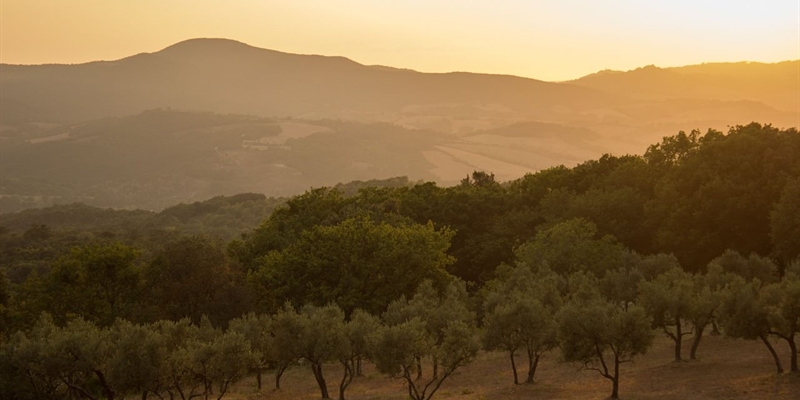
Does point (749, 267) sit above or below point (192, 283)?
above

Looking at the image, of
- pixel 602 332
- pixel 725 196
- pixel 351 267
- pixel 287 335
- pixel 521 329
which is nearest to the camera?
pixel 602 332

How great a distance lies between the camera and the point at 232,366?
1485 inches

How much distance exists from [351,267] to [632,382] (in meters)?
29.3

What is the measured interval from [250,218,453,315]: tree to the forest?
174 millimetres

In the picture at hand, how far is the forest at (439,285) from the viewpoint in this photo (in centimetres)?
3806

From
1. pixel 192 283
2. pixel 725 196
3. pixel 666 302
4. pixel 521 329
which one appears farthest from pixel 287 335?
pixel 725 196

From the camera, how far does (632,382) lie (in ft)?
134

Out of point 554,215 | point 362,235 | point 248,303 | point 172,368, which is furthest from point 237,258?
point 172,368

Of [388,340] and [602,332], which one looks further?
[388,340]

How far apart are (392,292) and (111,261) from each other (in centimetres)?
2365

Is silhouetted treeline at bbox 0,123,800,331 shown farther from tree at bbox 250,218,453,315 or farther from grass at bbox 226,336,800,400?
grass at bbox 226,336,800,400

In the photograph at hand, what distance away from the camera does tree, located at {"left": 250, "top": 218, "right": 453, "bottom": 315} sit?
63.7 metres

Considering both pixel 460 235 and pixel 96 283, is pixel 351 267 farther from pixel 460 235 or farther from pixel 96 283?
pixel 460 235

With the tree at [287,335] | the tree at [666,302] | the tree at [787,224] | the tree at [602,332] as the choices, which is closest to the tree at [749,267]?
the tree at [787,224]
